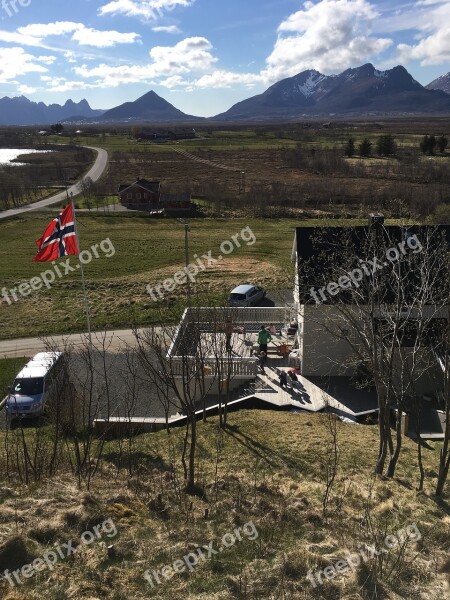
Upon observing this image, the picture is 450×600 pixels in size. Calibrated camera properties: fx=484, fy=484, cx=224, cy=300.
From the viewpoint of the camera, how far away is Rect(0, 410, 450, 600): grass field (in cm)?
748

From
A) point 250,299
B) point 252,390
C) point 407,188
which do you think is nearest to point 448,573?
point 252,390

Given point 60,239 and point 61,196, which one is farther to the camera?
point 61,196

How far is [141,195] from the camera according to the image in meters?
66.4

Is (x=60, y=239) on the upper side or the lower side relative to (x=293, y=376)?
upper

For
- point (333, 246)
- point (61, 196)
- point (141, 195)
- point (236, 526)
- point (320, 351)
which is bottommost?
point (320, 351)

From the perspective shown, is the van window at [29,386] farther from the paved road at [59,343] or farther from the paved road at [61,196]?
the paved road at [61,196]

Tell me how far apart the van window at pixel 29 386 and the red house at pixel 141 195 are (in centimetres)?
5133

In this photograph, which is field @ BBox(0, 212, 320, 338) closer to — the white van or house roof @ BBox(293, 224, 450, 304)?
the white van

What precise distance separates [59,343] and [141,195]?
46.7 meters

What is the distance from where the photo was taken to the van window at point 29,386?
1666 centimetres

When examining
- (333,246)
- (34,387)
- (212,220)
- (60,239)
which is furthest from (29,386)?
(212,220)

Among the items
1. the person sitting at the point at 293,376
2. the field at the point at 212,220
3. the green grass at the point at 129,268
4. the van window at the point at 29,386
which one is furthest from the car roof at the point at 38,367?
the person sitting at the point at 293,376

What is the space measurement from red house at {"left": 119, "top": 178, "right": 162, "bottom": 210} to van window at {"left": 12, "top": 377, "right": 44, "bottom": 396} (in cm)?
5133

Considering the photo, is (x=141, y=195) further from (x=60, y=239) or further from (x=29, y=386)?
(x=29, y=386)
